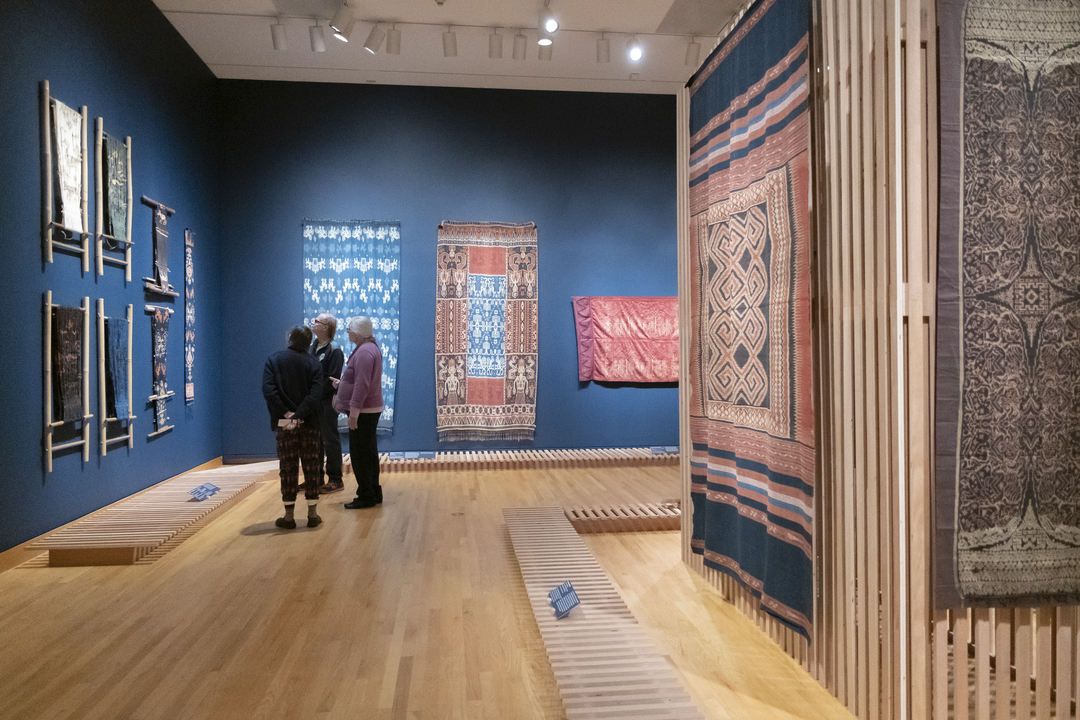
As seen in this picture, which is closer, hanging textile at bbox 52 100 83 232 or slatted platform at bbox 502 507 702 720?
slatted platform at bbox 502 507 702 720

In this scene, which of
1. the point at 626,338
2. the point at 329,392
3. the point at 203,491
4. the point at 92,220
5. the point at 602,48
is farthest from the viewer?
the point at 626,338

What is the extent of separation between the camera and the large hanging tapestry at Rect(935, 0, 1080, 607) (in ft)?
6.94

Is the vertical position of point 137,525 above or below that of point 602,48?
below

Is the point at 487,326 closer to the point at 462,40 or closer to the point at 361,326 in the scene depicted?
the point at 361,326

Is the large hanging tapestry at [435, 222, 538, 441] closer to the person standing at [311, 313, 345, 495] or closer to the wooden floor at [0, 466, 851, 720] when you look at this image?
the person standing at [311, 313, 345, 495]

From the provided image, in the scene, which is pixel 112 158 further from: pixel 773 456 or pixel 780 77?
pixel 773 456

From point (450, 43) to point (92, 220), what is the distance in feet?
12.0

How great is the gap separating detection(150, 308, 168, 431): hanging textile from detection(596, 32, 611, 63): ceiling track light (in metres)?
5.13

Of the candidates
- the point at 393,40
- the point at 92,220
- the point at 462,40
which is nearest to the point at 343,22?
the point at 393,40

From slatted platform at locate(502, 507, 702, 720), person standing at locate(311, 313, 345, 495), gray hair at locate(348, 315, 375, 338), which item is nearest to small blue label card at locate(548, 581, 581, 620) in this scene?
slatted platform at locate(502, 507, 702, 720)

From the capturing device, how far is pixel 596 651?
8.58ft

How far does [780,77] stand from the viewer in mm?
2688

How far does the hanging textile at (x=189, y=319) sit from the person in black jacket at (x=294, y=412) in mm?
2545

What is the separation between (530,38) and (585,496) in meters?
4.82
